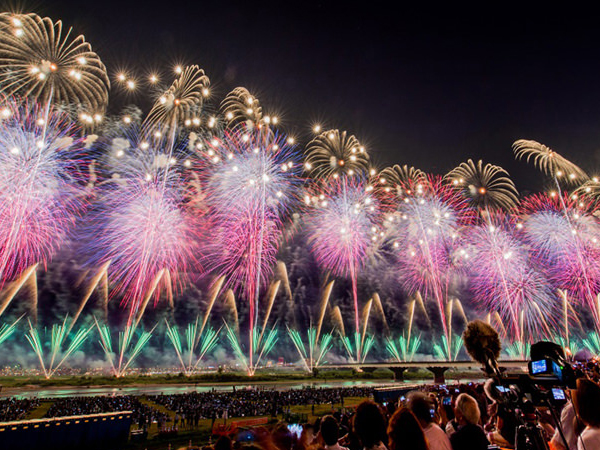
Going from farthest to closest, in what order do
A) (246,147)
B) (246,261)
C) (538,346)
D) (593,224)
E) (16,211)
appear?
1. (593,224)
2. (246,261)
3. (246,147)
4. (16,211)
5. (538,346)

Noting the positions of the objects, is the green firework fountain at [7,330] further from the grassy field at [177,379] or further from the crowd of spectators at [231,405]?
the crowd of spectators at [231,405]

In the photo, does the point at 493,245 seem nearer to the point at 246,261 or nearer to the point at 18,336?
the point at 246,261

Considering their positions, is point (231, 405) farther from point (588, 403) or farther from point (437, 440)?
point (588, 403)

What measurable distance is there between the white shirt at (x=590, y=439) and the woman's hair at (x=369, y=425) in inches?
90.3

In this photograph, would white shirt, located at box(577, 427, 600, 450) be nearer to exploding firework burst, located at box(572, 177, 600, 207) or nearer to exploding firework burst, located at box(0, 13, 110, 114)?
exploding firework burst, located at box(0, 13, 110, 114)

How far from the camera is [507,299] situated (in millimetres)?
40281

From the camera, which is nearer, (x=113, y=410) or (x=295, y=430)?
(x=295, y=430)

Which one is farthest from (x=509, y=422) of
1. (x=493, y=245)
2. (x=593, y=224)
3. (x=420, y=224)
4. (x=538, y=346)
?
(x=593, y=224)

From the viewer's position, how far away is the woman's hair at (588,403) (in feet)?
12.4

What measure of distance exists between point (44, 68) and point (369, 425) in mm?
27939

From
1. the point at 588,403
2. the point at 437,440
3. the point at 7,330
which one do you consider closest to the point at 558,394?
the point at 588,403

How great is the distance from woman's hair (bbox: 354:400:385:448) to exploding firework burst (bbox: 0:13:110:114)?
26008mm

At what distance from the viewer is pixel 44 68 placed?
21.7m

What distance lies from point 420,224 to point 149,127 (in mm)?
29899
